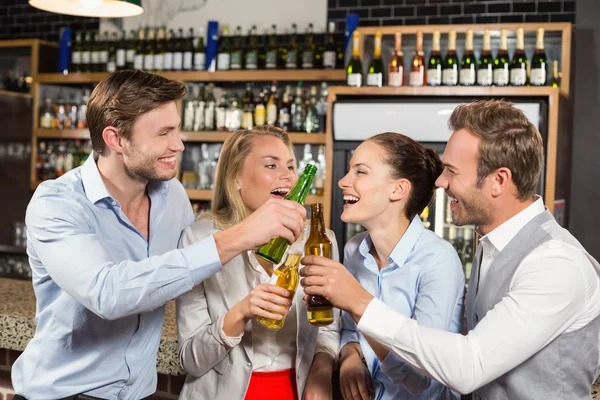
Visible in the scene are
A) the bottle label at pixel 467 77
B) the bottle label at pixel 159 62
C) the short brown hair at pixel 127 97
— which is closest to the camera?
the short brown hair at pixel 127 97

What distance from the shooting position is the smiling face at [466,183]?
1.62 m

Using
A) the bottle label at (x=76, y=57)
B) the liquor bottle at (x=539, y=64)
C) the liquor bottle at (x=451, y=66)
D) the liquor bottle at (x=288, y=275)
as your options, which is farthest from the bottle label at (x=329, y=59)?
the liquor bottle at (x=288, y=275)

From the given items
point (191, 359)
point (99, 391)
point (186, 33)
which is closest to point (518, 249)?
point (191, 359)

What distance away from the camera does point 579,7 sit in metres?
4.48

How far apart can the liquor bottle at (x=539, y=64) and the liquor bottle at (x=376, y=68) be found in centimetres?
84

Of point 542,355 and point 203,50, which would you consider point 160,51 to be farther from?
point 542,355

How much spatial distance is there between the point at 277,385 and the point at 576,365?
720 mm

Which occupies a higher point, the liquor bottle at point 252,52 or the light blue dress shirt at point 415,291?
the liquor bottle at point 252,52

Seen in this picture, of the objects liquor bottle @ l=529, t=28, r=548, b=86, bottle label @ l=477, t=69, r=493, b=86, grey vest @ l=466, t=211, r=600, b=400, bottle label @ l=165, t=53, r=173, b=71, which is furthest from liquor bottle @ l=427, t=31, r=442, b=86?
grey vest @ l=466, t=211, r=600, b=400

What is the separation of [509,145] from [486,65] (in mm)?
2678

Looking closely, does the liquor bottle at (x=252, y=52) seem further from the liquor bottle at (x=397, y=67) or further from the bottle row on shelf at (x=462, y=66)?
the liquor bottle at (x=397, y=67)

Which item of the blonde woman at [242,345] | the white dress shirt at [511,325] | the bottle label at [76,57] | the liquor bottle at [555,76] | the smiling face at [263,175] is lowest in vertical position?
the blonde woman at [242,345]

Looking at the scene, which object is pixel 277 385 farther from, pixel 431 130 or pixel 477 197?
pixel 431 130

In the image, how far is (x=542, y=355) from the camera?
144cm
